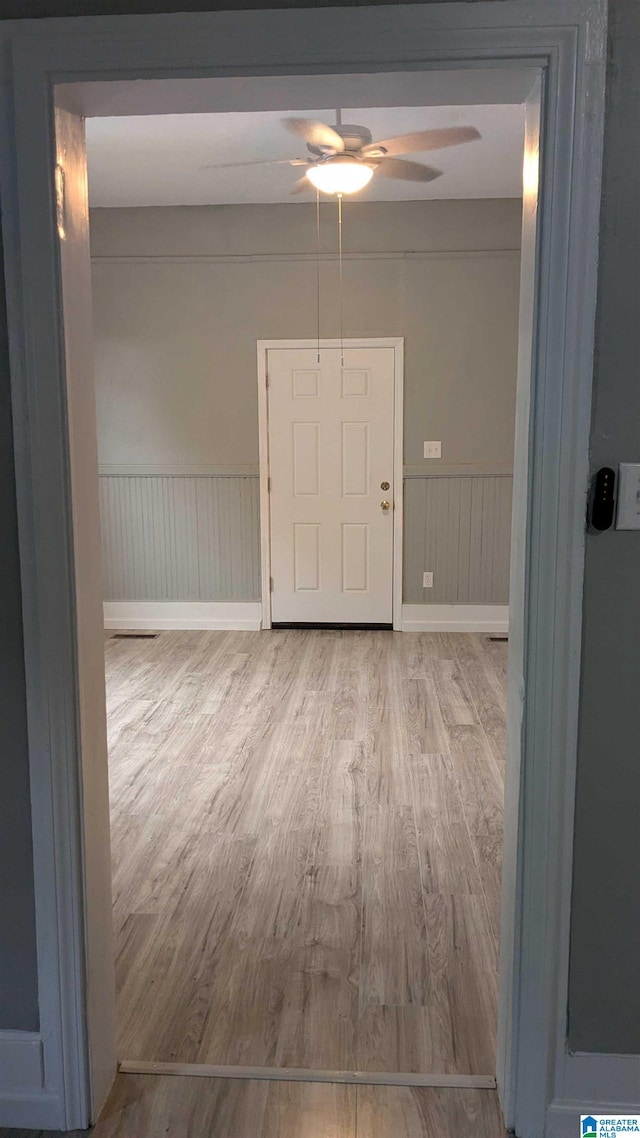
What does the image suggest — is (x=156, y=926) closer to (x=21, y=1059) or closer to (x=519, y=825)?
(x=21, y=1059)

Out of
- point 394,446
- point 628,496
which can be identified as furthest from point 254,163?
point 628,496

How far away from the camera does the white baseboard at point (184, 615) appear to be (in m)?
6.09

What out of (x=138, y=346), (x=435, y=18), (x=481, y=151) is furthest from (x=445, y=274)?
(x=435, y=18)

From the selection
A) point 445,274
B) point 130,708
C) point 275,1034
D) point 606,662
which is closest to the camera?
point 606,662

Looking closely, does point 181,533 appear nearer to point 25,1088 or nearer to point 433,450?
point 433,450

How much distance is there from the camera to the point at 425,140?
12.3 feet

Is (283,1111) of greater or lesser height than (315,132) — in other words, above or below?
below

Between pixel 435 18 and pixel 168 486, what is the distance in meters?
4.83

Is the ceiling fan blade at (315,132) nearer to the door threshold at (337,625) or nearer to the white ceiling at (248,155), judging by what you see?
the white ceiling at (248,155)

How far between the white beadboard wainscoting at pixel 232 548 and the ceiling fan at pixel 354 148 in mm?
2193

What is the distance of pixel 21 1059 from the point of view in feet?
5.58

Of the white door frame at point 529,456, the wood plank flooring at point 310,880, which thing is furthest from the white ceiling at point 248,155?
the wood plank flooring at point 310,880

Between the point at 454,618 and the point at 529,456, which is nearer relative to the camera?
the point at 529,456

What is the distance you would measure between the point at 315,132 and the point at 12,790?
2.95 metres
